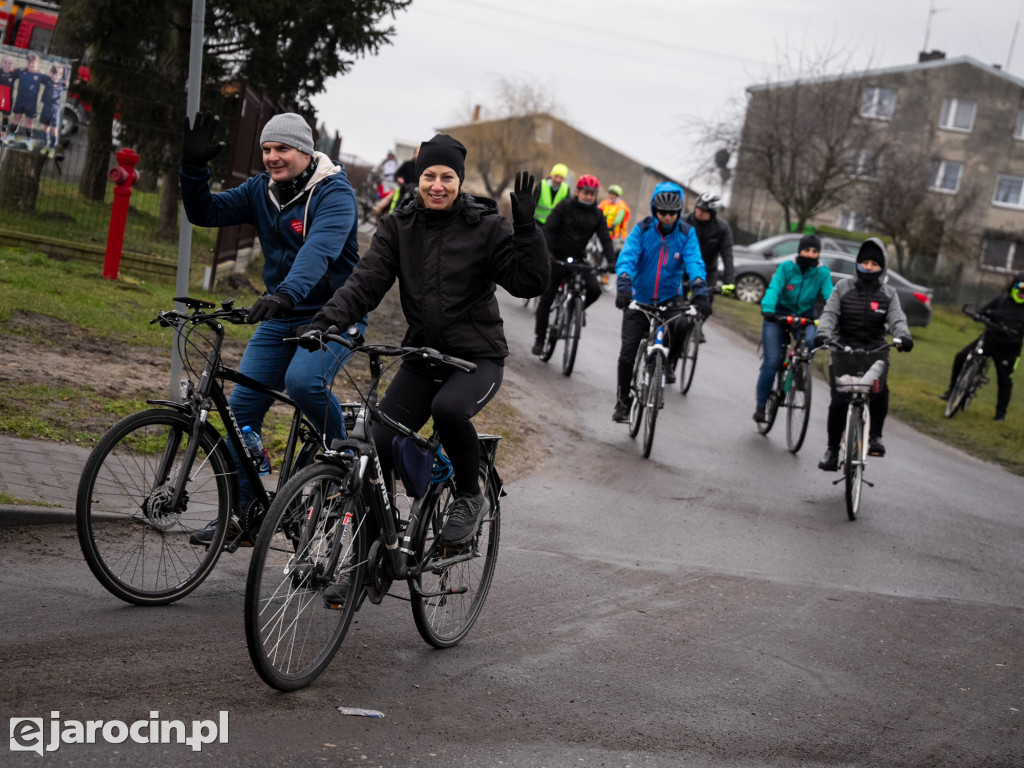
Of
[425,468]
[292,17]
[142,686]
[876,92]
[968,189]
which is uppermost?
[876,92]

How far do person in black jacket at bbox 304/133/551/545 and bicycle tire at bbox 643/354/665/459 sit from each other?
596 centimetres

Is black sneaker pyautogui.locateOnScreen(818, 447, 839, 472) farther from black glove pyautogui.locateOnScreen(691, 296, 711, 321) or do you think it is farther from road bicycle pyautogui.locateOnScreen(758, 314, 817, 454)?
black glove pyautogui.locateOnScreen(691, 296, 711, 321)

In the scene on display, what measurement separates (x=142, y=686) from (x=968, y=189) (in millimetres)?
57771

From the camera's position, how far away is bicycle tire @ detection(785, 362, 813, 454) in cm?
1232

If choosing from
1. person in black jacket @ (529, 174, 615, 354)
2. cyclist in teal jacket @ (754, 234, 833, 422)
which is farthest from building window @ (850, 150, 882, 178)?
cyclist in teal jacket @ (754, 234, 833, 422)

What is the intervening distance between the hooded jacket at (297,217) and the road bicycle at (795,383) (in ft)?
24.1

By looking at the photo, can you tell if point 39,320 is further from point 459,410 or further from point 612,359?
point 612,359

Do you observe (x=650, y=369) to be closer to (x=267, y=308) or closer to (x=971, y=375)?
(x=267, y=308)

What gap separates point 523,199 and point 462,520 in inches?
54.4

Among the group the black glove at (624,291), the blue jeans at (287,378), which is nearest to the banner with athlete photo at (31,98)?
the black glove at (624,291)

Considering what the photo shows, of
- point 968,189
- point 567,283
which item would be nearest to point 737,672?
point 567,283

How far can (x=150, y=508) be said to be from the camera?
4.98m

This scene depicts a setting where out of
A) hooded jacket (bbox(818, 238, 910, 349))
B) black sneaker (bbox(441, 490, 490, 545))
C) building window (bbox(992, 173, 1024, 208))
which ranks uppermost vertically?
building window (bbox(992, 173, 1024, 208))

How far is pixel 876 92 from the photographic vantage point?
187 ft
